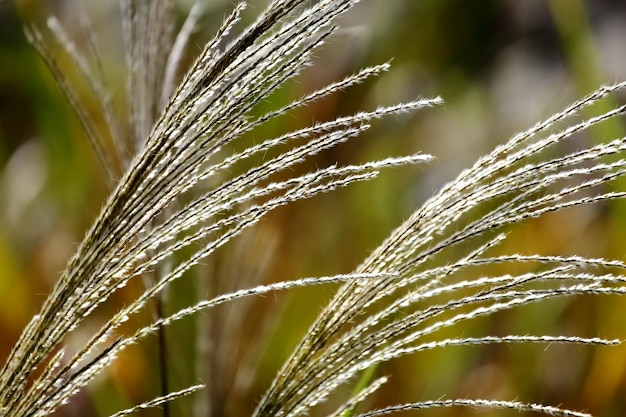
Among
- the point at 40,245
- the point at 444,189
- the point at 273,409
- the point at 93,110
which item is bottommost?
the point at 273,409

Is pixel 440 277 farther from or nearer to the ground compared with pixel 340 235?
nearer to the ground

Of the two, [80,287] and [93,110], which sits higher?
[93,110]

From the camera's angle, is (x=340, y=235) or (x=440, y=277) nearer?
→ (x=440, y=277)

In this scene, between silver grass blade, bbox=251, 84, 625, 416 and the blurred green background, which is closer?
silver grass blade, bbox=251, 84, 625, 416

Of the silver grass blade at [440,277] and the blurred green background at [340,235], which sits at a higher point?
the blurred green background at [340,235]

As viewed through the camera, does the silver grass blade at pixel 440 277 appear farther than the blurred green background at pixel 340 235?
No

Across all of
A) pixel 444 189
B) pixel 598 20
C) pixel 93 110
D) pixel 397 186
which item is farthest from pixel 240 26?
pixel 598 20

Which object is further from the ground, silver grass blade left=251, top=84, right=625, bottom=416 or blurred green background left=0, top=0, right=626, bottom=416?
blurred green background left=0, top=0, right=626, bottom=416

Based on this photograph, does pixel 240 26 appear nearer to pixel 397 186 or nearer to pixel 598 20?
pixel 397 186
